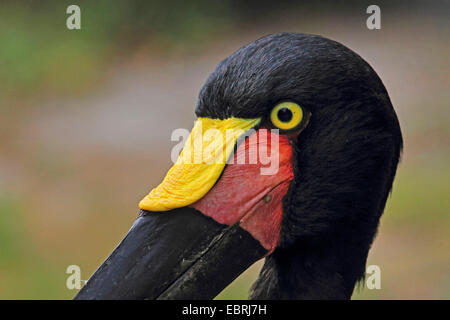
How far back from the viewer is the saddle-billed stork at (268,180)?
2346 mm

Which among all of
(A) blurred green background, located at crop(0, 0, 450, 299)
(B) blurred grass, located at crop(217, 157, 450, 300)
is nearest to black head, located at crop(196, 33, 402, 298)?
(B) blurred grass, located at crop(217, 157, 450, 300)

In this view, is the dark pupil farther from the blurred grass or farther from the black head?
the blurred grass

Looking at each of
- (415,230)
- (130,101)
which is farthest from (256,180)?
(130,101)

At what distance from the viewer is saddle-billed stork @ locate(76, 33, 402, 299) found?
2.35 meters

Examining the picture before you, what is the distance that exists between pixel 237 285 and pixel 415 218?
232cm

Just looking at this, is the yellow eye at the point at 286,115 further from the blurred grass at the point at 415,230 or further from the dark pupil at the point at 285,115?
the blurred grass at the point at 415,230

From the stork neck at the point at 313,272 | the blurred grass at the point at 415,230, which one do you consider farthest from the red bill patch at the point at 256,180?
the blurred grass at the point at 415,230

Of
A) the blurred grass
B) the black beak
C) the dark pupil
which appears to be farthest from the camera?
the blurred grass

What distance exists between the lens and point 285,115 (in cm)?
242

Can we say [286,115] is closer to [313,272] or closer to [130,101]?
[313,272]

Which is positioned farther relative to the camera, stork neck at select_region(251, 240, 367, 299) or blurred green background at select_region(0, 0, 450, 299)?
blurred green background at select_region(0, 0, 450, 299)

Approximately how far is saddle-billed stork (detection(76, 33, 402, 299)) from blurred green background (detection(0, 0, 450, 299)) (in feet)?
14.4

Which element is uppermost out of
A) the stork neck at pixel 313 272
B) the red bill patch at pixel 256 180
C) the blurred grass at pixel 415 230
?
the red bill patch at pixel 256 180

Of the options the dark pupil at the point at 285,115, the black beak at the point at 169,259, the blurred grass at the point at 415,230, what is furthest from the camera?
the blurred grass at the point at 415,230
